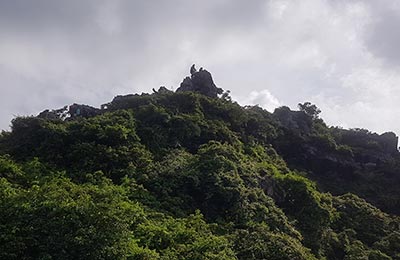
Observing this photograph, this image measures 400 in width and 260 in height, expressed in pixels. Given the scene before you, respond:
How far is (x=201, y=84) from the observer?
41469mm

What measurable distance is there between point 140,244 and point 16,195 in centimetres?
442

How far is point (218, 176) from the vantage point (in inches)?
917

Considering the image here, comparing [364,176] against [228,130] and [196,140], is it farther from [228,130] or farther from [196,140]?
[196,140]

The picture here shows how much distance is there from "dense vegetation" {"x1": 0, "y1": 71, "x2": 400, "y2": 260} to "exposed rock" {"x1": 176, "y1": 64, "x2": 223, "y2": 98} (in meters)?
4.88

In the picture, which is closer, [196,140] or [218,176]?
[218,176]

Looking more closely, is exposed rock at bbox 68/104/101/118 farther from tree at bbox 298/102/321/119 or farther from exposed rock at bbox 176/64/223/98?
tree at bbox 298/102/321/119

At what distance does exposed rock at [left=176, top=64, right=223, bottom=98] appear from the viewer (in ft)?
135

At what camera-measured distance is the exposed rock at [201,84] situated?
41.2 m

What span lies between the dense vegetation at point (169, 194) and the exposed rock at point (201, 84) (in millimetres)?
4878

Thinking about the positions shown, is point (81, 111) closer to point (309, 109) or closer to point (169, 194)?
point (169, 194)

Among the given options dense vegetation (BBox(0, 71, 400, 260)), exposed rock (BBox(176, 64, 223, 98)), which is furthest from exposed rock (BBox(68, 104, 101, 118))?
exposed rock (BBox(176, 64, 223, 98))

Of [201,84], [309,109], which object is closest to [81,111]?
[201,84]

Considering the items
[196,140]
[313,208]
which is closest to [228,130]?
[196,140]

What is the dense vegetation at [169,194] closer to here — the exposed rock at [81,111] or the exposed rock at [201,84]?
the exposed rock at [81,111]
